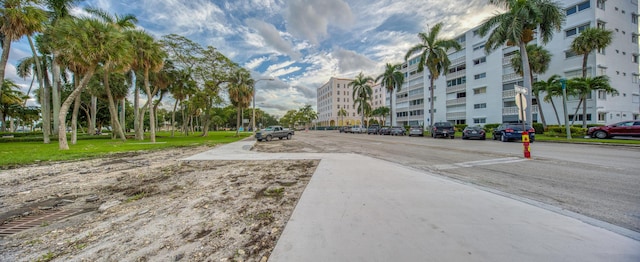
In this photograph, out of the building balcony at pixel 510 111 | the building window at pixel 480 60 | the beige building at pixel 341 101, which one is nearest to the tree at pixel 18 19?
the building balcony at pixel 510 111

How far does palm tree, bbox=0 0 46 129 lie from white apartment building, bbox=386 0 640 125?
5017 cm

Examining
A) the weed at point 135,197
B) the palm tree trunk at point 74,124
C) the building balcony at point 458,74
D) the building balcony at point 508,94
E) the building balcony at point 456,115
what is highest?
the building balcony at point 458,74

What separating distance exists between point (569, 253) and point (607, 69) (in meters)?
40.0

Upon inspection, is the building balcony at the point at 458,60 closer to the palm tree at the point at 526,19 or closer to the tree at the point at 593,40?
the tree at the point at 593,40

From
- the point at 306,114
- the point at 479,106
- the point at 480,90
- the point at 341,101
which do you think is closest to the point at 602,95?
the point at 479,106

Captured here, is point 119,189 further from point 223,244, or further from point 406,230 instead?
point 406,230

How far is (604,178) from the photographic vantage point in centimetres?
498

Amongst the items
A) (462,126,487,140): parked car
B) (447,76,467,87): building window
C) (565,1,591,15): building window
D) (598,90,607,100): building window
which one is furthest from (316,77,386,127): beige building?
(462,126,487,140): parked car

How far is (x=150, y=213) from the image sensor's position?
11.1ft

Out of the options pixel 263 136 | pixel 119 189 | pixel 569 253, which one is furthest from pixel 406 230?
pixel 263 136

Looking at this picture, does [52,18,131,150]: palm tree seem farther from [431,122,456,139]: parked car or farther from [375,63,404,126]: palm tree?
[375,63,404,126]: palm tree

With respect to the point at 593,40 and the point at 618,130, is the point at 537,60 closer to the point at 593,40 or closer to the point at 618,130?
the point at 593,40

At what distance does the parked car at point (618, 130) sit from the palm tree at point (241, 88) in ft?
116

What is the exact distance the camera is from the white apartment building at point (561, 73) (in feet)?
82.1
